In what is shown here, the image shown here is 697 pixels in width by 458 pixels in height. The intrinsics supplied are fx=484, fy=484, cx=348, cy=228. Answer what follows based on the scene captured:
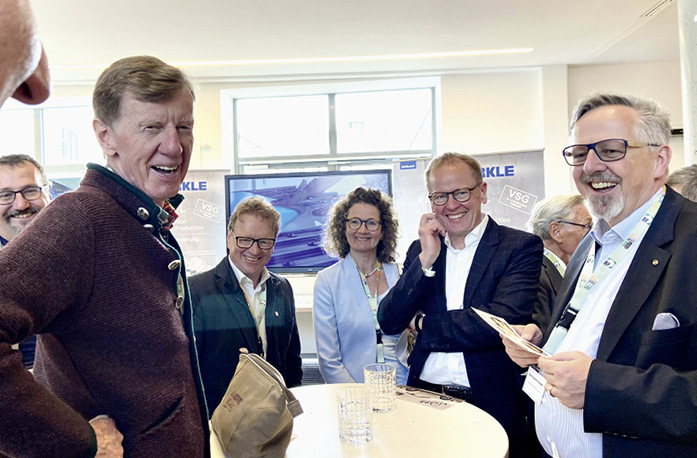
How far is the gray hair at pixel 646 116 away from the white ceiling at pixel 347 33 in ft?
11.9

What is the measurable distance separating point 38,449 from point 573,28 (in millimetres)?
6200

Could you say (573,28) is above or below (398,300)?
above

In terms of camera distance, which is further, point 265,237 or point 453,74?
point 453,74

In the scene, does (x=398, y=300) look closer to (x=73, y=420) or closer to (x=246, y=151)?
(x=73, y=420)

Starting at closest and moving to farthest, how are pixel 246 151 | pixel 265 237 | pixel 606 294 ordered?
pixel 606 294
pixel 265 237
pixel 246 151

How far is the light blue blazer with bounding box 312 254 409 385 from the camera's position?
2633 mm

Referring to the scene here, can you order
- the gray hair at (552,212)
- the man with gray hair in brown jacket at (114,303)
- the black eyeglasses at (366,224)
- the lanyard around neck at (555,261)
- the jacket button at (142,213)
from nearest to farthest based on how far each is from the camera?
the man with gray hair in brown jacket at (114,303)
the jacket button at (142,213)
the black eyeglasses at (366,224)
the lanyard around neck at (555,261)
the gray hair at (552,212)

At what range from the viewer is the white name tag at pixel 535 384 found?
5.00 feet

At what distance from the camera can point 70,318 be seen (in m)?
0.89

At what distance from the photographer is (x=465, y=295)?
219 cm

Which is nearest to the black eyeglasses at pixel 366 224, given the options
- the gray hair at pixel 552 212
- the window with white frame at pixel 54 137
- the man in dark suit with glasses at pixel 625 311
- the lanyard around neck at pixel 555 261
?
the lanyard around neck at pixel 555 261

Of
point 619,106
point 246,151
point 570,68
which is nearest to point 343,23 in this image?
point 246,151

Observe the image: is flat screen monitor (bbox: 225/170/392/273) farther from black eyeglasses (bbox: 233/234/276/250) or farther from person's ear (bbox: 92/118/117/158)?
person's ear (bbox: 92/118/117/158)

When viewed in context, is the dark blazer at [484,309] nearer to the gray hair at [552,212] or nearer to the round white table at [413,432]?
the round white table at [413,432]
